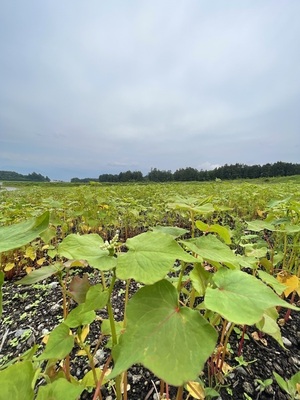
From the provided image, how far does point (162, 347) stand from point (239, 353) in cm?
130

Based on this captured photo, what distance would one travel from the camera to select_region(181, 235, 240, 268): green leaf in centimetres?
66

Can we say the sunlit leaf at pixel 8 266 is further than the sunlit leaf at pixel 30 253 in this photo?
No

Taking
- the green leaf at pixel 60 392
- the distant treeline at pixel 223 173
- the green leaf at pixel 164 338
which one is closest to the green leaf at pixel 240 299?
the green leaf at pixel 164 338

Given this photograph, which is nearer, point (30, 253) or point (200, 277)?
point (200, 277)

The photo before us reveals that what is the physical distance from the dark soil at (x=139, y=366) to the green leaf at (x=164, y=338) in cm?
85

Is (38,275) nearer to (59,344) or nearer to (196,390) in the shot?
(59,344)

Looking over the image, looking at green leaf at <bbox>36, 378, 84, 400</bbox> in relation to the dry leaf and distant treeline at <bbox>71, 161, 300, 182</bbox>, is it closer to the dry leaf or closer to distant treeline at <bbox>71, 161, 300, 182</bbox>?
the dry leaf

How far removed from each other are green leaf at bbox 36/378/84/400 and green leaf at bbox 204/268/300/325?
39 centimetres

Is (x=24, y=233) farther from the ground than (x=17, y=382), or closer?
farther from the ground

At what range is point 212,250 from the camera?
721mm

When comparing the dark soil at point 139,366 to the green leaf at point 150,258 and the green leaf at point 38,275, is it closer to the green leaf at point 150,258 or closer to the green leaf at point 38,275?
the green leaf at point 38,275

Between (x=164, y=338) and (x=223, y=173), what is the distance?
204 ft

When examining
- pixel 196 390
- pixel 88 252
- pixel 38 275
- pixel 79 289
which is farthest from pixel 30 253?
pixel 88 252

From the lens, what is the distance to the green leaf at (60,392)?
57cm
